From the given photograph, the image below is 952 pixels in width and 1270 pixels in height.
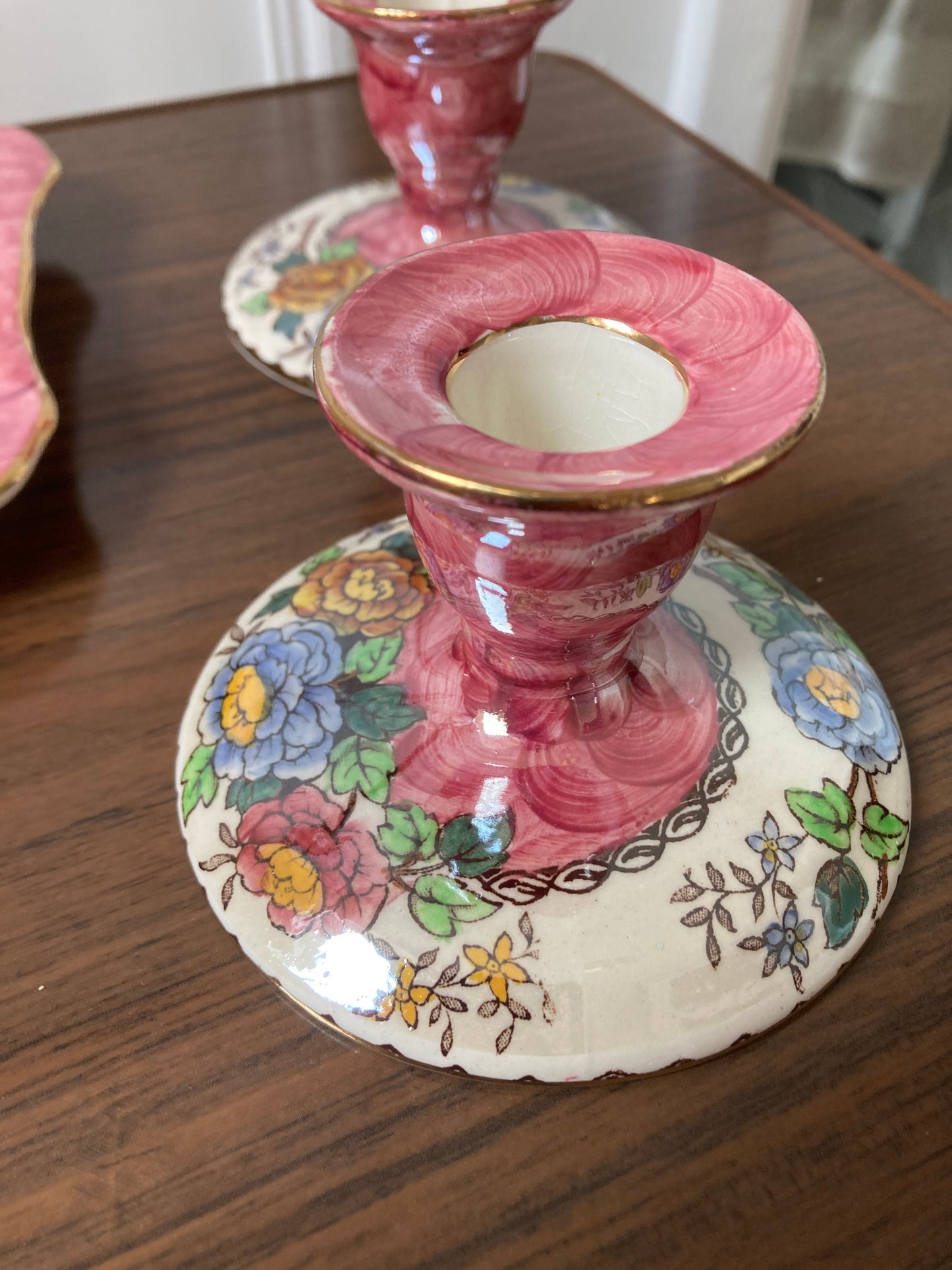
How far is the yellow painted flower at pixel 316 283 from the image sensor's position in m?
0.64

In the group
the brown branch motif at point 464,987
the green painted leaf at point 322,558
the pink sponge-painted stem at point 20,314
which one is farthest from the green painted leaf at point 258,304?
the brown branch motif at point 464,987

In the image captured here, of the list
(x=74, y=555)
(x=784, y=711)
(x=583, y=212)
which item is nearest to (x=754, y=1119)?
(x=784, y=711)

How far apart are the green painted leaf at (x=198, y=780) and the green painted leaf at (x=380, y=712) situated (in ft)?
0.18

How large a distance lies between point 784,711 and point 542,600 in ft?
0.43

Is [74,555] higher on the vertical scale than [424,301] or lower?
lower

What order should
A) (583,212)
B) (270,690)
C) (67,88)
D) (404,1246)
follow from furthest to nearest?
(67,88) < (583,212) < (270,690) < (404,1246)

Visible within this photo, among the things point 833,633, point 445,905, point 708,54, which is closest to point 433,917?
point 445,905

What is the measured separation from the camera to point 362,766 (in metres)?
0.38

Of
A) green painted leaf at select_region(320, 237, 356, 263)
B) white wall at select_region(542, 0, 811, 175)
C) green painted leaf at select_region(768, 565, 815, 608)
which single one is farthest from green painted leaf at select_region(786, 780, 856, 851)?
white wall at select_region(542, 0, 811, 175)

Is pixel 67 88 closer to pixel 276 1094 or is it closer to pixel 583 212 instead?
pixel 583 212

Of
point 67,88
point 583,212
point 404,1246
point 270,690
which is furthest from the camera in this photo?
point 67,88

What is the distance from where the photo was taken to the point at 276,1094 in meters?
0.33

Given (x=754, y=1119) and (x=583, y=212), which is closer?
(x=754, y=1119)

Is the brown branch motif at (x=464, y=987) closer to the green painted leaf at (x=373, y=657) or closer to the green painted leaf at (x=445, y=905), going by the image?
the green painted leaf at (x=445, y=905)
